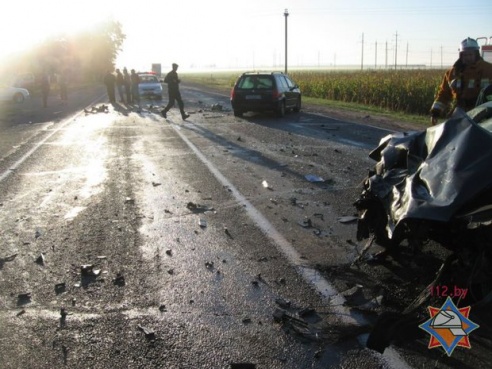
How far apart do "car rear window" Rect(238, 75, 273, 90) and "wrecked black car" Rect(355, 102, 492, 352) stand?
15047mm

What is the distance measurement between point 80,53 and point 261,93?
72.4 meters

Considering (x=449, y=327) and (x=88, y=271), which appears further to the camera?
(x=88, y=271)

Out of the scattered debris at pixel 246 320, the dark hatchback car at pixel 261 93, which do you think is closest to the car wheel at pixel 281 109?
the dark hatchback car at pixel 261 93

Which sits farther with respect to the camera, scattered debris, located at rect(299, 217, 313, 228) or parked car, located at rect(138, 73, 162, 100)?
parked car, located at rect(138, 73, 162, 100)

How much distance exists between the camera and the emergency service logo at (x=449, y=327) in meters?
2.96

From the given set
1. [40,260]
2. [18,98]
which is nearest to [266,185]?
[40,260]

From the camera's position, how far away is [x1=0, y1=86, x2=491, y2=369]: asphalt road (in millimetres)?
3295

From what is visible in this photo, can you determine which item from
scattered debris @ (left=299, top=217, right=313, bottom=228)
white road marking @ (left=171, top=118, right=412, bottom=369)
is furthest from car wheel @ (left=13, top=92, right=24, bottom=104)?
scattered debris @ (left=299, top=217, right=313, bottom=228)

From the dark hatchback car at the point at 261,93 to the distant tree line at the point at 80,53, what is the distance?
43995 millimetres

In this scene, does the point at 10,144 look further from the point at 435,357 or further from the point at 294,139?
the point at 435,357

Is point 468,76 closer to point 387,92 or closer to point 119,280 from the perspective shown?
point 119,280

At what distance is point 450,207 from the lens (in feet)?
10.7

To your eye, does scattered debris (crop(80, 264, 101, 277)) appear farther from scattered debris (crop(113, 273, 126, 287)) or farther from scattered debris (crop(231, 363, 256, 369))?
scattered debris (crop(231, 363, 256, 369))

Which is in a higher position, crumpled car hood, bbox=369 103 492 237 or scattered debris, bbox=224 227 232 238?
crumpled car hood, bbox=369 103 492 237
